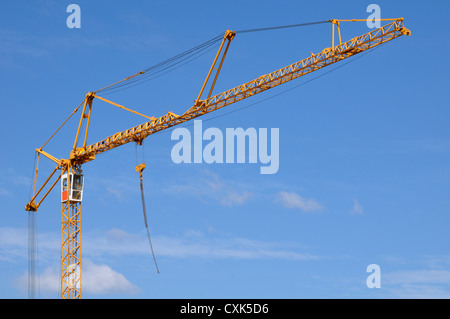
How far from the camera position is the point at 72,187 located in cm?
10069

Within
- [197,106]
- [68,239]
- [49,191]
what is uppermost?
[197,106]

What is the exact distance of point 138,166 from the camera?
309 ft

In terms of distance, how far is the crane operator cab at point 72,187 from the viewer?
100 metres

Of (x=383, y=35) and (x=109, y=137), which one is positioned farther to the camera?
(x=109, y=137)

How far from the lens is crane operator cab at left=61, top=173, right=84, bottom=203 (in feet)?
329

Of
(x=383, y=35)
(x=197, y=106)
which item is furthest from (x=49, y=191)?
(x=383, y=35)
